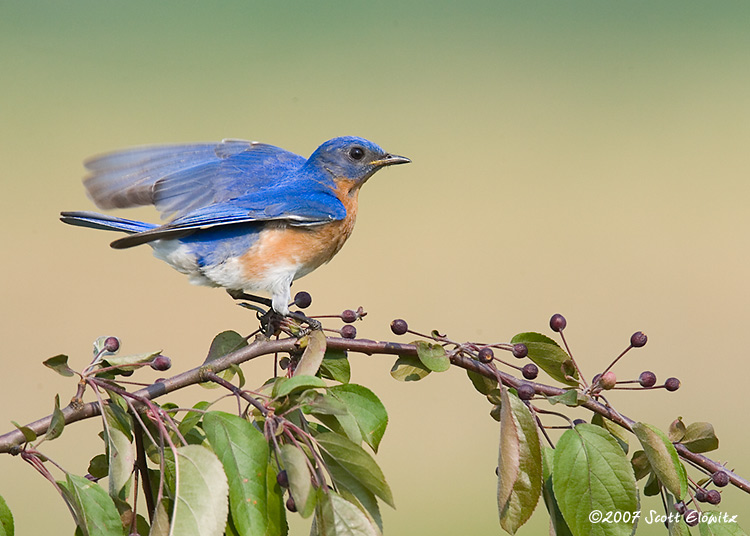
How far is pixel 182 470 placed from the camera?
5.60 ft

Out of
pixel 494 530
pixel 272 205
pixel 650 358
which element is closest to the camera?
pixel 272 205

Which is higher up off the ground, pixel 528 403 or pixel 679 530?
pixel 528 403

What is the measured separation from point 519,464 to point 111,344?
977mm

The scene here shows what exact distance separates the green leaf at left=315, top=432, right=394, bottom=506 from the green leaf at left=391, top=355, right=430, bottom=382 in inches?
16.1

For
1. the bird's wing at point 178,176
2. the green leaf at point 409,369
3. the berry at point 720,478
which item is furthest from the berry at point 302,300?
the berry at point 720,478

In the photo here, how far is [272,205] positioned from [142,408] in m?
1.85

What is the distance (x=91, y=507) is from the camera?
1768 mm

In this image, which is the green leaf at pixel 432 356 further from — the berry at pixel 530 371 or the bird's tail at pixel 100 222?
the bird's tail at pixel 100 222

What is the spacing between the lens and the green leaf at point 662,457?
77.4 inches

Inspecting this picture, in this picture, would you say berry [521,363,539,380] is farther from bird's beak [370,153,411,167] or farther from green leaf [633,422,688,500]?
bird's beak [370,153,411,167]

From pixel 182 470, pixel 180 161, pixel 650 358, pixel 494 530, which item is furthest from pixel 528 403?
pixel 650 358

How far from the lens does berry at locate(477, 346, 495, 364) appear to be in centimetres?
209

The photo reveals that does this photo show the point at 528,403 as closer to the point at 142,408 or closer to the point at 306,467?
the point at 306,467

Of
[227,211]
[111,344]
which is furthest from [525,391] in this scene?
[227,211]
